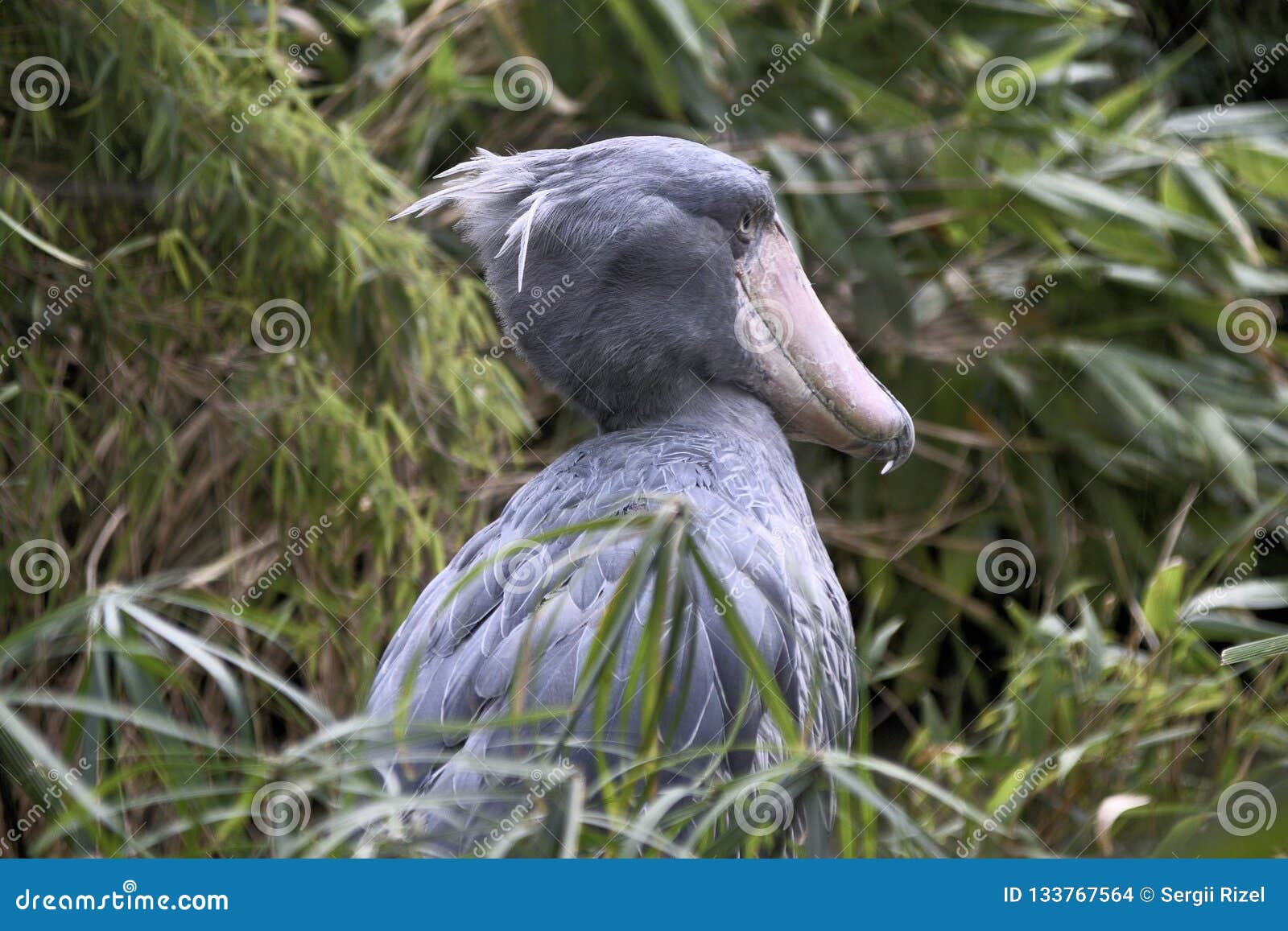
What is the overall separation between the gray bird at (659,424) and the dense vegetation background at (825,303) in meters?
0.20

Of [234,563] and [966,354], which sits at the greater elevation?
[966,354]

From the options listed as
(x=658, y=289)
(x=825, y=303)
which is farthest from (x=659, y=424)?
(x=825, y=303)

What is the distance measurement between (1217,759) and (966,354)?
4.08ft

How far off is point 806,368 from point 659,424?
7.7 inches

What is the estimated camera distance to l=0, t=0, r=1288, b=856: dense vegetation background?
7.45 feet

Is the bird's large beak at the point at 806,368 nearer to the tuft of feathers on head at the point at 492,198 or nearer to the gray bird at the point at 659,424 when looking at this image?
the gray bird at the point at 659,424

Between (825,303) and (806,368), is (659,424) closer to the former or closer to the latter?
(806,368)

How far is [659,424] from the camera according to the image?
71.2 inches

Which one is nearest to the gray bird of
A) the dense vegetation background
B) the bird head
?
the bird head

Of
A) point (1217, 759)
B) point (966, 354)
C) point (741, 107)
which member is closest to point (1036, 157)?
point (966, 354)

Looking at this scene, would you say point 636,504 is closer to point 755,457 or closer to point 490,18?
point 755,457

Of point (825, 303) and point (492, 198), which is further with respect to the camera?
point (825, 303)

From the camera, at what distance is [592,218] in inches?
68.1

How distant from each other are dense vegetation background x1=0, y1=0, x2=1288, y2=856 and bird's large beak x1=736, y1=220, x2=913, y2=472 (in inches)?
13.1
